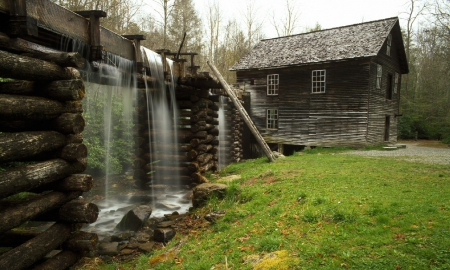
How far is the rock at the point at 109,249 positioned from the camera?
6.12 m

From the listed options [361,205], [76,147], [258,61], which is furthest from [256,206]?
[258,61]

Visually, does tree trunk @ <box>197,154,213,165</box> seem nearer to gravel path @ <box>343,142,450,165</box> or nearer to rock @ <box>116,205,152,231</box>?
rock @ <box>116,205,152,231</box>

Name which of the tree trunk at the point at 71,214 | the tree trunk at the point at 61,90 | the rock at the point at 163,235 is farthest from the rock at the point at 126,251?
the tree trunk at the point at 61,90

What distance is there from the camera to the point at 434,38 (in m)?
33.1

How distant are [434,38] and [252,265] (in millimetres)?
39075

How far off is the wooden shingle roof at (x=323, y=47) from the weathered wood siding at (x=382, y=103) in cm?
129

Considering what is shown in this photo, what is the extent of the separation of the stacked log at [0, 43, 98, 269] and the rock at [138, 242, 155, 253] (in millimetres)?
1301

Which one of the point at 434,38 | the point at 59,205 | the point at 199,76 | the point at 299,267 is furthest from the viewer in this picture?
the point at 434,38

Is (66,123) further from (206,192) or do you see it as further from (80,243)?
(206,192)

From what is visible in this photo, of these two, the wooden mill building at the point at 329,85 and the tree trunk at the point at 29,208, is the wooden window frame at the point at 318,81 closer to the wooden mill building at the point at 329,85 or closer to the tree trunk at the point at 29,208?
the wooden mill building at the point at 329,85

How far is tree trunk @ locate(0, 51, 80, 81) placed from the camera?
3.93 meters

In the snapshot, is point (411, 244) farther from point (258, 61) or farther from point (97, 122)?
point (258, 61)

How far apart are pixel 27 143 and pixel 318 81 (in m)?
20.1

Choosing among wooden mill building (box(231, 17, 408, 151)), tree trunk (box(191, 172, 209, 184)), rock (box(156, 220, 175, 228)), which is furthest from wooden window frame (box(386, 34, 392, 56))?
rock (box(156, 220, 175, 228))
